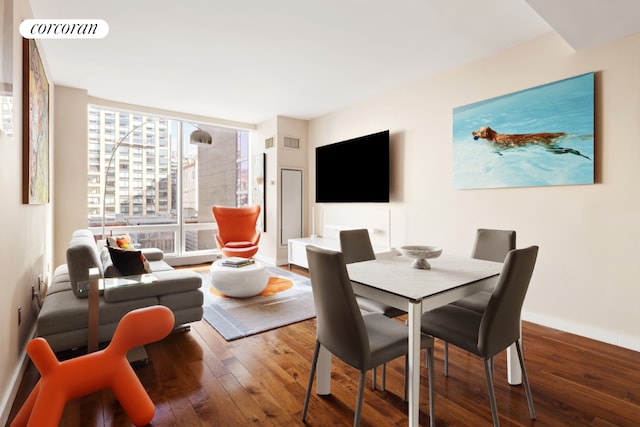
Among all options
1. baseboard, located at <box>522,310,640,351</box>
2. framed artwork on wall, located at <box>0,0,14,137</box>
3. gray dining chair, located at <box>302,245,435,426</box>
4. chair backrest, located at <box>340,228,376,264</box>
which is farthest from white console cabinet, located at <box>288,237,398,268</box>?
framed artwork on wall, located at <box>0,0,14,137</box>

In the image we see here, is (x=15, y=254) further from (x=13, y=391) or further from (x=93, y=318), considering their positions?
(x=13, y=391)

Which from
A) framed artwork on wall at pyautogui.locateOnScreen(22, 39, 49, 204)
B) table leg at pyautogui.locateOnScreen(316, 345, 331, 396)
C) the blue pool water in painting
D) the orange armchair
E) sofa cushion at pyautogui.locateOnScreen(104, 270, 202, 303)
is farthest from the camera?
the orange armchair

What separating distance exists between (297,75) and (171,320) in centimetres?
311

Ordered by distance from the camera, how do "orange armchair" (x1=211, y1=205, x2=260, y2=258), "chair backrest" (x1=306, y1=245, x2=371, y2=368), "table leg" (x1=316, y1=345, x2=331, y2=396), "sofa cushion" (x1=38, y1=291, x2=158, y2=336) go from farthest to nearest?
"orange armchair" (x1=211, y1=205, x2=260, y2=258) < "sofa cushion" (x1=38, y1=291, x2=158, y2=336) < "table leg" (x1=316, y1=345, x2=331, y2=396) < "chair backrest" (x1=306, y1=245, x2=371, y2=368)

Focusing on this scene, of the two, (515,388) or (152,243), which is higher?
(152,243)

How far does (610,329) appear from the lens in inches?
102

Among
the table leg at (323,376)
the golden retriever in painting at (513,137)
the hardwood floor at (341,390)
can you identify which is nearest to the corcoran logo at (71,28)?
the hardwood floor at (341,390)

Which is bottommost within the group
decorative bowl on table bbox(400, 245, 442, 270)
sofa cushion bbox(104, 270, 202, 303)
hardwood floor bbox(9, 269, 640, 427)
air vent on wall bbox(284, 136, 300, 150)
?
hardwood floor bbox(9, 269, 640, 427)

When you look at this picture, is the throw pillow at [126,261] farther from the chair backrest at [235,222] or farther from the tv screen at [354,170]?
the tv screen at [354,170]

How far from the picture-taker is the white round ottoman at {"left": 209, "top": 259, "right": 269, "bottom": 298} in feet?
11.4

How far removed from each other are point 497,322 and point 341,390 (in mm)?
990

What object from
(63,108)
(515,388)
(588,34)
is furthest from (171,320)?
(63,108)

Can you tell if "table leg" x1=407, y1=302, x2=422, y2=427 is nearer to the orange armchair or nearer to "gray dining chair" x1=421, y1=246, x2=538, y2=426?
"gray dining chair" x1=421, y1=246, x2=538, y2=426

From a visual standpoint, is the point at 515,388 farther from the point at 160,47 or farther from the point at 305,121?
the point at 305,121
